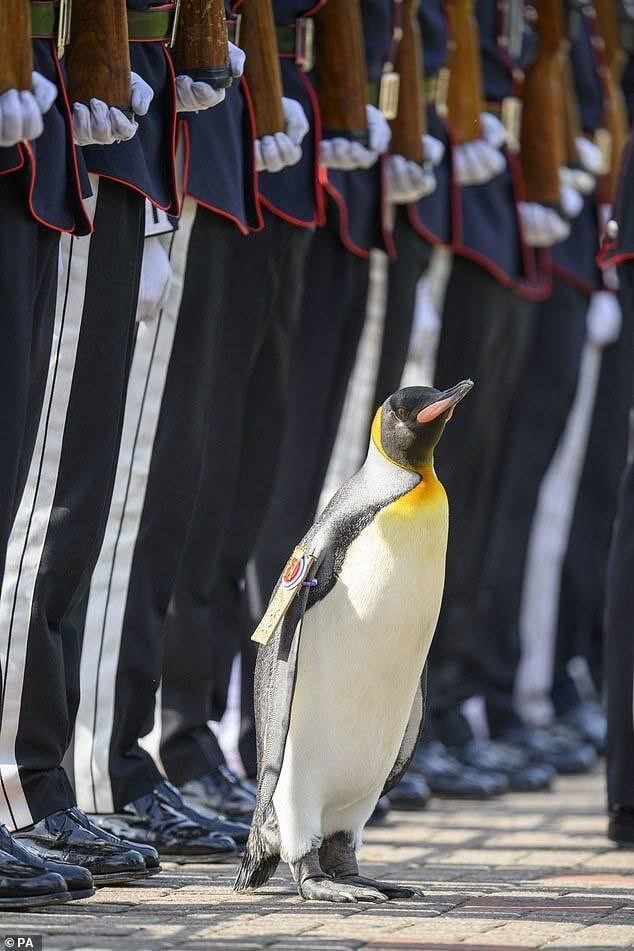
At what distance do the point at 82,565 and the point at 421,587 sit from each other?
1.67 feet

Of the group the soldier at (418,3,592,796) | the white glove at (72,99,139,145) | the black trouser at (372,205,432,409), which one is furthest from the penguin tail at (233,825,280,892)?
the soldier at (418,3,592,796)

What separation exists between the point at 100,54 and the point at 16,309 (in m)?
0.44

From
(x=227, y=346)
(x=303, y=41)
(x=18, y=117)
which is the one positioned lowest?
(x=227, y=346)

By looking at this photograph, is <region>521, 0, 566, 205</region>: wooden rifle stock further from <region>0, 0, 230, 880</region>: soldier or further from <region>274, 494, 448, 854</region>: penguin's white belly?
<region>274, 494, 448, 854</region>: penguin's white belly

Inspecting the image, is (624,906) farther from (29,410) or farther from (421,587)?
(29,410)

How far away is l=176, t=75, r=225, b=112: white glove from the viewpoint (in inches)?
122

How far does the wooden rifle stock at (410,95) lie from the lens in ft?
13.6

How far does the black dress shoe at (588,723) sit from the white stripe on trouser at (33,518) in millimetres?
2996

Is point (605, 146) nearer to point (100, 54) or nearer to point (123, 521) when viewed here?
point (123, 521)

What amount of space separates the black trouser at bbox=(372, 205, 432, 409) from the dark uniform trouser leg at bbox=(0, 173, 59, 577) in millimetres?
1574

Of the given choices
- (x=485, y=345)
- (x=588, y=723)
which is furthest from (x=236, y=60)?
(x=588, y=723)

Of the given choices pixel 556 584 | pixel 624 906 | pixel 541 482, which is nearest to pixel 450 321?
pixel 541 482

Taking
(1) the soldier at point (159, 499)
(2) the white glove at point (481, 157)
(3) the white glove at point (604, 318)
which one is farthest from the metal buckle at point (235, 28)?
(3) the white glove at point (604, 318)

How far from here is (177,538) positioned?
330 centimetres
